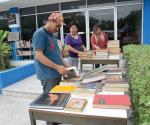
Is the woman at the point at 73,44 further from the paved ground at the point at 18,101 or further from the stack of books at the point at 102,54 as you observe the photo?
the paved ground at the point at 18,101

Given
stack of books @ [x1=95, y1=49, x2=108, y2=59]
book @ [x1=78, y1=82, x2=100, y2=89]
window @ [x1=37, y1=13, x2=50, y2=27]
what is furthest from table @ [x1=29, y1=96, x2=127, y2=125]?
window @ [x1=37, y1=13, x2=50, y2=27]

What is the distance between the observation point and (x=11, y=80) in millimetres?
6957

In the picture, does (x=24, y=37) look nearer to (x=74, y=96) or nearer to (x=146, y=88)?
(x=74, y=96)

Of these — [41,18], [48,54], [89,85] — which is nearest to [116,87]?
[89,85]

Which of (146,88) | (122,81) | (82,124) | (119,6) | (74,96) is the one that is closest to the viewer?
(146,88)

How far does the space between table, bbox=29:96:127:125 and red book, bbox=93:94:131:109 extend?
0.16 feet

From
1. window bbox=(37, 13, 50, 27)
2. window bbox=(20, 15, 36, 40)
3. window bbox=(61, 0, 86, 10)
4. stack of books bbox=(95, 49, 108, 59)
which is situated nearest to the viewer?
stack of books bbox=(95, 49, 108, 59)

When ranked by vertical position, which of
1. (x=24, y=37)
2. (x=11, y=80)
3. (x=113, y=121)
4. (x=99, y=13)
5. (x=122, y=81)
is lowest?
(x=11, y=80)

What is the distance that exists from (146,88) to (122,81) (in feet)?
3.18

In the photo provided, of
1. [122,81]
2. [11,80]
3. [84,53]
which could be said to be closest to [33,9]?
[11,80]

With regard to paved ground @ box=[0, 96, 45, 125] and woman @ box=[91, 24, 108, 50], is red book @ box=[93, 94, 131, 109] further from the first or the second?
woman @ box=[91, 24, 108, 50]

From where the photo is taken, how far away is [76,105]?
84.3 inches

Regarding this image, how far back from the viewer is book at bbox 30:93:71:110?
2162 mm

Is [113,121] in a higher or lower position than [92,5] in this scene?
lower
